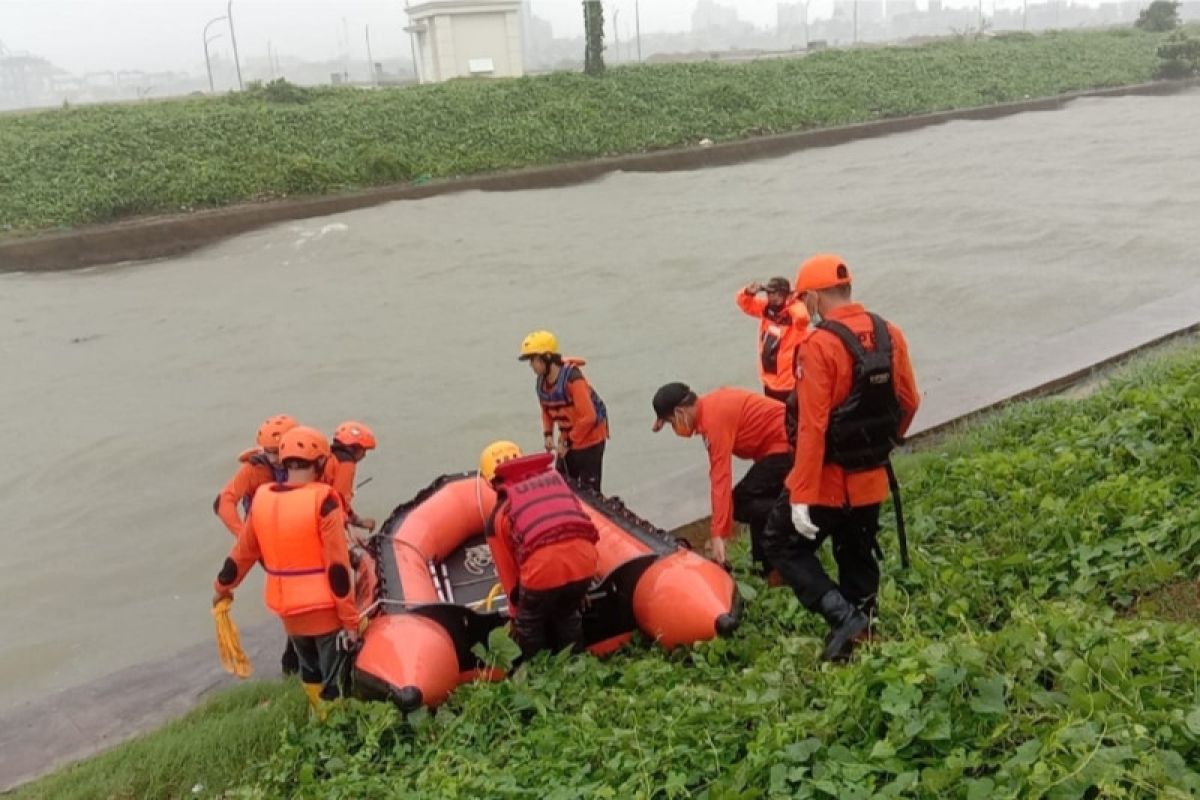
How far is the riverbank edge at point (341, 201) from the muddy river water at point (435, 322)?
3.13 ft

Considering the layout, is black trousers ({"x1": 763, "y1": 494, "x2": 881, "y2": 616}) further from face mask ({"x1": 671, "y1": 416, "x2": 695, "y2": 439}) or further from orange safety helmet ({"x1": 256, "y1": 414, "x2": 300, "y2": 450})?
orange safety helmet ({"x1": 256, "y1": 414, "x2": 300, "y2": 450})

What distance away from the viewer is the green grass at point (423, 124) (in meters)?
22.1

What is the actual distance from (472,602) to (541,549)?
5.14ft

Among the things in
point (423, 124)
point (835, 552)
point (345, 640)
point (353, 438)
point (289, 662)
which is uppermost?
point (423, 124)

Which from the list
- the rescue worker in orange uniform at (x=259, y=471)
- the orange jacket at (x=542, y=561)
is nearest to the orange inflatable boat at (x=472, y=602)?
the orange jacket at (x=542, y=561)

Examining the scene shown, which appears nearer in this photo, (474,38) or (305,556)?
(305,556)

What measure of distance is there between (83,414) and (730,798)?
10113 mm

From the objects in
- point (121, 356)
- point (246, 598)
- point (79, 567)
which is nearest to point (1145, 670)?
point (246, 598)

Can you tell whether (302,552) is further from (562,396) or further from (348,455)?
(562,396)

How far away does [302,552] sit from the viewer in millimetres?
4258

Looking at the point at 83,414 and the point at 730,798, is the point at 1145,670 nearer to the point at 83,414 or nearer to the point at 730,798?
the point at 730,798

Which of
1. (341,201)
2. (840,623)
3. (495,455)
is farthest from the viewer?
(341,201)

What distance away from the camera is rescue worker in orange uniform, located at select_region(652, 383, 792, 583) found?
4684mm

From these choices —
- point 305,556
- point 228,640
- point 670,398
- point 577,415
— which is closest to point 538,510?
point 670,398
